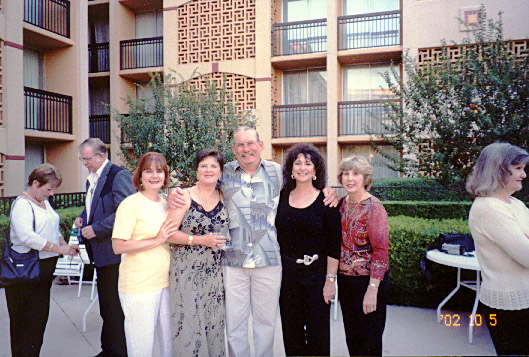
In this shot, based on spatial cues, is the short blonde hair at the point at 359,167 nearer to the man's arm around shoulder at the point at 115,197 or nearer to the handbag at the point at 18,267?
the man's arm around shoulder at the point at 115,197

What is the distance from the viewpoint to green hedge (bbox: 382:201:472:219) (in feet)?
32.2

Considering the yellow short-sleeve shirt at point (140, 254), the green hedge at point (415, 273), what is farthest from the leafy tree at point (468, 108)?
the yellow short-sleeve shirt at point (140, 254)

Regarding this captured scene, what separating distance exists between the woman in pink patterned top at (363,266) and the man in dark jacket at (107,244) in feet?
6.06

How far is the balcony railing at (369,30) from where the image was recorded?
43.4 feet

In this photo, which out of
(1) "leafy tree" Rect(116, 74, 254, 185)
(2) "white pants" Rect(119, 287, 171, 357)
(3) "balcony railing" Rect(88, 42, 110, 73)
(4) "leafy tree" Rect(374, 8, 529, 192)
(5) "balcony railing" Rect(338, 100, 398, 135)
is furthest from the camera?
(3) "balcony railing" Rect(88, 42, 110, 73)

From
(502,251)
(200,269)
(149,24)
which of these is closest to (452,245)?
(502,251)

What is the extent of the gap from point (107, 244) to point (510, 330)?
9.48ft

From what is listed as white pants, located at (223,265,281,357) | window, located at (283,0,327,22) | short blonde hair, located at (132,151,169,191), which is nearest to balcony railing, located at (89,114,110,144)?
window, located at (283,0,327,22)

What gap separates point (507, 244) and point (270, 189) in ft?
5.04

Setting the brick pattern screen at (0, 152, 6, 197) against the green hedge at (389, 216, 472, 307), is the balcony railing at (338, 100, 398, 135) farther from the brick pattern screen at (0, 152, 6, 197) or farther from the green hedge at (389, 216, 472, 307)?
the brick pattern screen at (0, 152, 6, 197)

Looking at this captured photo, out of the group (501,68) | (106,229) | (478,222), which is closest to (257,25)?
(501,68)

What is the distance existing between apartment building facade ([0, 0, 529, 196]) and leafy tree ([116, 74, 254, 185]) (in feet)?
7.05

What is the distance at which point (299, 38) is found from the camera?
1395 cm
